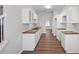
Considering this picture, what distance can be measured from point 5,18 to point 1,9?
20 centimetres

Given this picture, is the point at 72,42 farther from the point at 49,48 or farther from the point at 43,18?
the point at 43,18

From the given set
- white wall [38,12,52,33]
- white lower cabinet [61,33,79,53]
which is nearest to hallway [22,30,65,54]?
white lower cabinet [61,33,79,53]

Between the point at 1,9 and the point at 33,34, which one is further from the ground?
the point at 1,9

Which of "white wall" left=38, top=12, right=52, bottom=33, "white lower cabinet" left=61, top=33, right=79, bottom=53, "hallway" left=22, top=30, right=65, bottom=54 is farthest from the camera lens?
"white wall" left=38, top=12, right=52, bottom=33

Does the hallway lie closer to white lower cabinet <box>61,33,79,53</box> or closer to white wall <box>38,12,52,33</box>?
white lower cabinet <box>61,33,79,53</box>

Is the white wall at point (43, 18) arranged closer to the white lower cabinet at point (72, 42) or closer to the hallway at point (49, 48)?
the hallway at point (49, 48)

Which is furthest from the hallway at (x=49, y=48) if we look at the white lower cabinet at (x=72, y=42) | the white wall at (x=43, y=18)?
the white wall at (x=43, y=18)

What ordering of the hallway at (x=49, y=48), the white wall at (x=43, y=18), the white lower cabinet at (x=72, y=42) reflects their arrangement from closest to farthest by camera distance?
the white lower cabinet at (x=72, y=42), the hallway at (x=49, y=48), the white wall at (x=43, y=18)

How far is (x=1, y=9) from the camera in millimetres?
2654

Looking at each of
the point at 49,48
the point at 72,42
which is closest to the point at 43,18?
the point at 49,48
